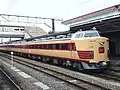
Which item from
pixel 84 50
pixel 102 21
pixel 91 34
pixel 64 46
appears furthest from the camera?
pixel 64 46

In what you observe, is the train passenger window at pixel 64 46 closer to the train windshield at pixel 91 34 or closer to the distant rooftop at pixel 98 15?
the train windshield at pixel 91 34

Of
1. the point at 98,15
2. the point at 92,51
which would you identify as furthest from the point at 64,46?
the point at 98,15

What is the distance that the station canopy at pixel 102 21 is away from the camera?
71.0 ft

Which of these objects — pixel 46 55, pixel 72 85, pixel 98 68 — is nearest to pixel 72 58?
pixel 98 68

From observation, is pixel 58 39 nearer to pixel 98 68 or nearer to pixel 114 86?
pixel 98 68

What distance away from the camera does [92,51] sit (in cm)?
1806

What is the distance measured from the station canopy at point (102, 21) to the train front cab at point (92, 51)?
292 cm

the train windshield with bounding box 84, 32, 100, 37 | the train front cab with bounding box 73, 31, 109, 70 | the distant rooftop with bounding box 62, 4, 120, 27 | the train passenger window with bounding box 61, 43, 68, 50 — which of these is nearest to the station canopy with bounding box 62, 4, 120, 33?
the distant rooftop with bounding box 62, 4, 120, 27

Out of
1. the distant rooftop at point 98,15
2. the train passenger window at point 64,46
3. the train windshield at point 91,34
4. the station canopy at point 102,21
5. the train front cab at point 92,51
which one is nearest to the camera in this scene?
the train front cab at point 92,51

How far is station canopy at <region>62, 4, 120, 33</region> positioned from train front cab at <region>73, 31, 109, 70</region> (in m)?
2.92

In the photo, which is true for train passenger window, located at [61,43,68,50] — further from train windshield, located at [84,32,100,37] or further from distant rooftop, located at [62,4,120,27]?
distant rooftop, located at [62,4,120,27]

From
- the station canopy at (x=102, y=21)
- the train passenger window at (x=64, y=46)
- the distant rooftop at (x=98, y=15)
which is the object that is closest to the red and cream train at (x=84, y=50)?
the train passenger window at (x=64, y=46)

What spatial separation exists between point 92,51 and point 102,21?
4.59 meters

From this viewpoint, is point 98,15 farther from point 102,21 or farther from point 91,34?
point 91,34
